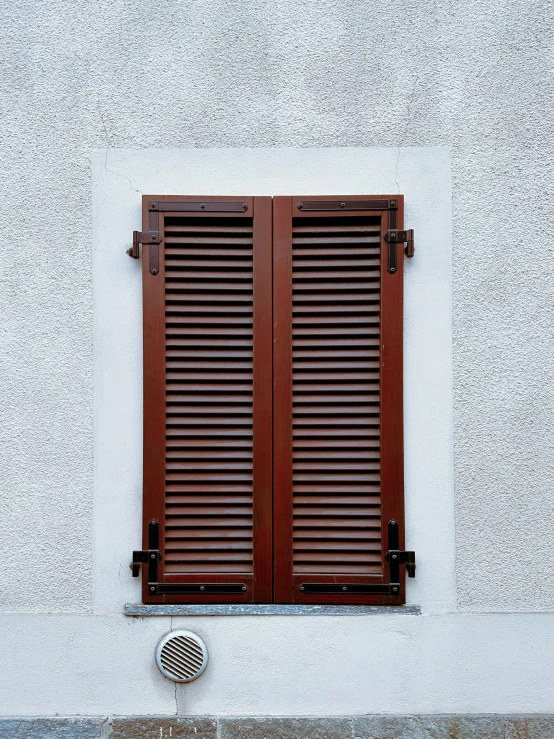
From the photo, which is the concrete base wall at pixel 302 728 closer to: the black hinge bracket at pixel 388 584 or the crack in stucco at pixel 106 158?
the black hinge bracket at pixel 388 584

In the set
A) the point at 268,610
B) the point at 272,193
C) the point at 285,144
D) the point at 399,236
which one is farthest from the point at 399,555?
the point at 285,144

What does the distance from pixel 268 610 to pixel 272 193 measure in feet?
6.15

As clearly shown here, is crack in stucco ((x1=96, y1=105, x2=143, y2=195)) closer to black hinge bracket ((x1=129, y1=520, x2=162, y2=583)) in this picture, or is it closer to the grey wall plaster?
the grey wall plaster

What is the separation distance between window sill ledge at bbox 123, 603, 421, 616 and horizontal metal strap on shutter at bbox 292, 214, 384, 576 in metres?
0.16

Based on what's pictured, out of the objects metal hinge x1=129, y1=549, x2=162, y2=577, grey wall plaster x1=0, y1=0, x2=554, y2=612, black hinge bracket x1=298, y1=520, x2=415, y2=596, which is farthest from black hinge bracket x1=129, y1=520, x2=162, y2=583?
black hinge bracket x1=298, y1=520, x2=415, y2=596

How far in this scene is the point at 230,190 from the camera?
2883mm

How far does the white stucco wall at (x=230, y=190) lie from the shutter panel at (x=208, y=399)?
0.42ft

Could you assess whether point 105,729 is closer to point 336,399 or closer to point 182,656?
point 182,656

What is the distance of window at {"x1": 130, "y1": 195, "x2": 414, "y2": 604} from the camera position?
2811 millimetres

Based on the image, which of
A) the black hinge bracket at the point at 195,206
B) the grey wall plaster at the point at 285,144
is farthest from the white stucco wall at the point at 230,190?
the black hinge bracket at the point at 195,206

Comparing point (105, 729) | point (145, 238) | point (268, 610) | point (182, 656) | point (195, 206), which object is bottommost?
point (105, 729)

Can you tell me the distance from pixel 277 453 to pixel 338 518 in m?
0.40

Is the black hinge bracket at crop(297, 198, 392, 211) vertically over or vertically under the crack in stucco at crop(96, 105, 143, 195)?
under

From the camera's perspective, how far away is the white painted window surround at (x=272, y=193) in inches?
112
